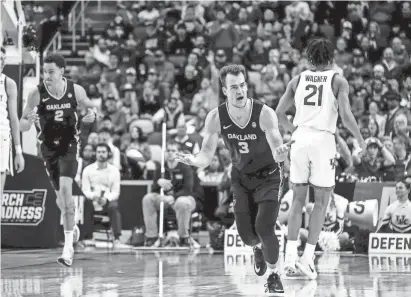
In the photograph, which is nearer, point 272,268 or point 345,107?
point 272,268

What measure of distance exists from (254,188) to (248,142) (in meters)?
0.43

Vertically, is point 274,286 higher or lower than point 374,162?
lower

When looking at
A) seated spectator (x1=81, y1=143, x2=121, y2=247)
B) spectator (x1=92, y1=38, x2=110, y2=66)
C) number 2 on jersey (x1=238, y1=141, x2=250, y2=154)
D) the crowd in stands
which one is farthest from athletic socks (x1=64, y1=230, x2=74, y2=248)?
spectator (x1=92, y1=38, x2=110, y2=66)

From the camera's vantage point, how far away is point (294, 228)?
378 inches

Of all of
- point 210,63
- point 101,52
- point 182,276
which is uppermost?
point 101,52

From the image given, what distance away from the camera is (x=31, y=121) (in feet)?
35.1

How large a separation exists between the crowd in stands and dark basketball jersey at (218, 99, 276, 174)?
877 centimetres

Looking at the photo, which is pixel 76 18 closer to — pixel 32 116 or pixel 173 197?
pixel 173 197

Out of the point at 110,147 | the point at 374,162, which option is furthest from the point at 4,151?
the point at 374,162

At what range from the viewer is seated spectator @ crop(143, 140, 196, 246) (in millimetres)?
15672

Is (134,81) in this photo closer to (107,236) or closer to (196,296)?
(107,236)

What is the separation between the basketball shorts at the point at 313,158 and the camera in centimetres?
962

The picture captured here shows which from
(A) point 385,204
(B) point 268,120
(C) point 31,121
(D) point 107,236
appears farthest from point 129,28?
(B) point 268,120

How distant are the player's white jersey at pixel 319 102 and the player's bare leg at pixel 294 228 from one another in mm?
660
